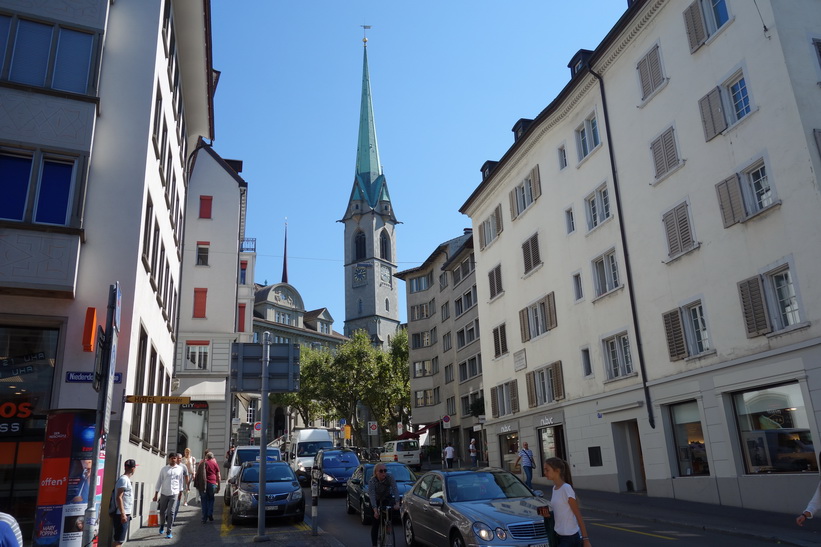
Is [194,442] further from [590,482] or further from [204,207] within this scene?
[590,482]

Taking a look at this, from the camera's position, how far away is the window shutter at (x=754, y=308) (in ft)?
54.1

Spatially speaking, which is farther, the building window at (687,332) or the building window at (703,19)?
the building window at (687,332)

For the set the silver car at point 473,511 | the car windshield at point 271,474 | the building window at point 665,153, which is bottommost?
the silver car at point 473,511

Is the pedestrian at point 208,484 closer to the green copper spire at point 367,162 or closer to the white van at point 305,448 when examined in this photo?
the white van at point 305,448

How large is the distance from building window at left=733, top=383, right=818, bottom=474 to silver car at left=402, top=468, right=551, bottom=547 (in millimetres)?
8353

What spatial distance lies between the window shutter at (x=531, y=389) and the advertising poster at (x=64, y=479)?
20.8m

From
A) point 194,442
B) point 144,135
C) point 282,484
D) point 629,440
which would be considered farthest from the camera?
point 194,442

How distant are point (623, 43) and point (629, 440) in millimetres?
14318

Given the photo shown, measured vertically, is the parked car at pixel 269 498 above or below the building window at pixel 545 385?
below

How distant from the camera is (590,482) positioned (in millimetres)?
24781

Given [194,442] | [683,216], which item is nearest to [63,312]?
[683,216]

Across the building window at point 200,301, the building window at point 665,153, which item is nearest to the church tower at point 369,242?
the building window at point 200,301

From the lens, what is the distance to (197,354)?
121ft

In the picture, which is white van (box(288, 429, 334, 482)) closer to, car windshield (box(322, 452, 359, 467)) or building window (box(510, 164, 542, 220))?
car windshield (box(322, 452, 359, 467))
